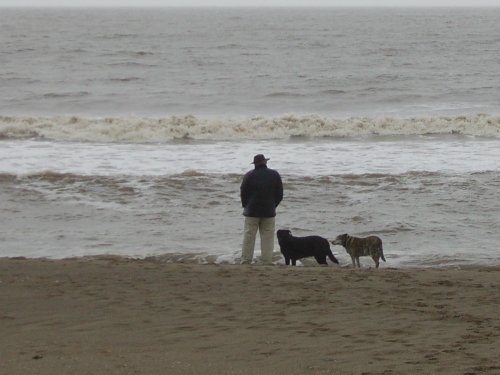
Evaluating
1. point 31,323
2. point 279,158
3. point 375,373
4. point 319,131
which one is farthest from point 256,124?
point 375,373

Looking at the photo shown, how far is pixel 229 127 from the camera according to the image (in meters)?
25.9

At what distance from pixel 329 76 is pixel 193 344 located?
112ft

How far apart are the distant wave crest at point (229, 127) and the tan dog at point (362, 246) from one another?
1397 centimetres

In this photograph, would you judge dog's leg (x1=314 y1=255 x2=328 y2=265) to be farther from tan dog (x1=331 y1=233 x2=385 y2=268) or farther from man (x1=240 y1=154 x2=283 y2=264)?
man (x1=240 y1=154 x2=283 y2=264)

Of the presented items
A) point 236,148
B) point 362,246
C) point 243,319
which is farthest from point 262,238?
point 236,148

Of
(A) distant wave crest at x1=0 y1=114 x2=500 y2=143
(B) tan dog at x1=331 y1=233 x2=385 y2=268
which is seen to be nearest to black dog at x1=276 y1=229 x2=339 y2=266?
(B) tan dog at x1=331 y1=233 x2=385 y2=268

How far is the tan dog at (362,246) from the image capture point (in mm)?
10758

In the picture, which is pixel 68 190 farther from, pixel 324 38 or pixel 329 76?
pixel 324 38

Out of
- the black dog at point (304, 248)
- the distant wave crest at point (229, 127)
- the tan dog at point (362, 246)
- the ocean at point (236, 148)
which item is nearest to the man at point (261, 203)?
the black dog at point (304, 248)

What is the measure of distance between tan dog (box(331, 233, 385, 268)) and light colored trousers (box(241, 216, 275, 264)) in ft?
2.84

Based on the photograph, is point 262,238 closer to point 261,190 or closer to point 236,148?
point 261,190

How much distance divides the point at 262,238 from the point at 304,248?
685 mm

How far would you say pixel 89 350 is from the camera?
21.7 feet

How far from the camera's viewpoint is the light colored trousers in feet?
37.1
